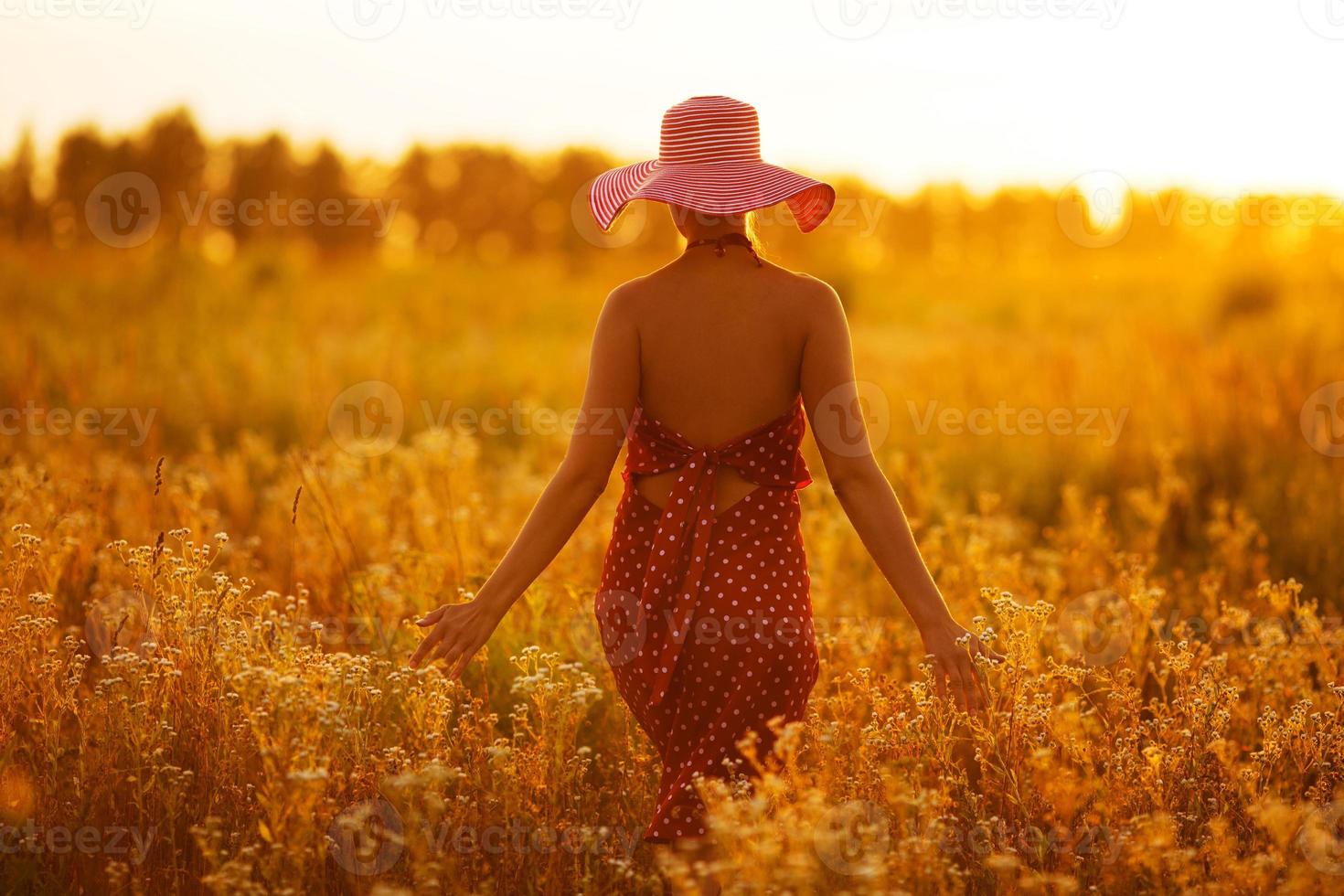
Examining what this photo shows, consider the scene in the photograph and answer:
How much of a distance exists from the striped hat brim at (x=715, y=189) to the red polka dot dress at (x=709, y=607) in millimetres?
559

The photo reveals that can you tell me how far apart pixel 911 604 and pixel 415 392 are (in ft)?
28.2

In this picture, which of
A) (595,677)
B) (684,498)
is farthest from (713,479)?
(595,677)

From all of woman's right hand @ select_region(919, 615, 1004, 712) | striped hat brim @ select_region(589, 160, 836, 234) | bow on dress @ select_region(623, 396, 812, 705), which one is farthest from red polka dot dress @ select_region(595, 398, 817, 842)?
striped hat brim @ select_region(589, 160, 836, 234)

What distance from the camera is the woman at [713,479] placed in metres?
3.04

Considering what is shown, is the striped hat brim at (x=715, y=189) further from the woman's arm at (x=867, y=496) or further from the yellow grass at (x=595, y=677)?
the yellow grass at (x=595, y=677)

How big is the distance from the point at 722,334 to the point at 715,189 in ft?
1.21

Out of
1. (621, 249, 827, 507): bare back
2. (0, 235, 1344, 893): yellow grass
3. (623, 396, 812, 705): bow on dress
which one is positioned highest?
(621, 249, 827, 507): bare back

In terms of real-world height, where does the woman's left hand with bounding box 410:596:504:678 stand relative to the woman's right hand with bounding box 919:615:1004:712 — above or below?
above

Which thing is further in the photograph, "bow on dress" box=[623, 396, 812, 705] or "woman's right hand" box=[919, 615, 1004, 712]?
"bow on dress" box=[623, 396, 812, 705]

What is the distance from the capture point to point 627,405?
309 centimetres

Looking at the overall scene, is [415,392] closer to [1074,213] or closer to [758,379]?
[758,379]

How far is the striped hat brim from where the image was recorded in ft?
9.75

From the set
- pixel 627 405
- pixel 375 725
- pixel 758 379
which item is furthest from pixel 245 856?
pixel 758 379

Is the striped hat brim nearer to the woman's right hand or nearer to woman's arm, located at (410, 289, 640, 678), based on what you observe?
woman's arm, located at (410, 289, 640, 678)
